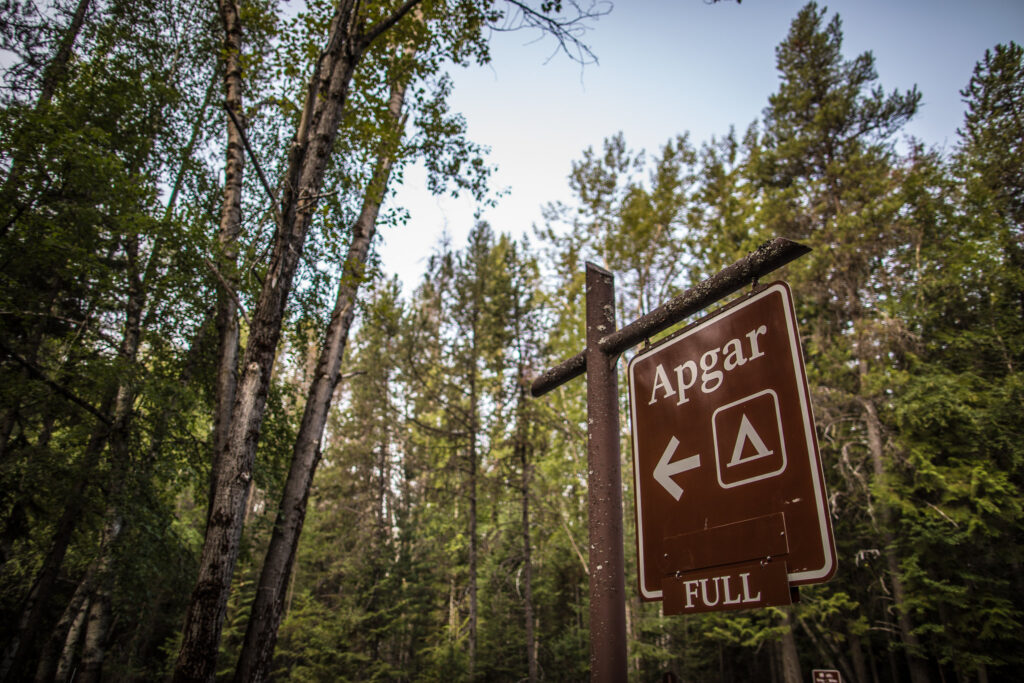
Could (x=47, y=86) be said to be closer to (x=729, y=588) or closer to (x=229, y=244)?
(x=229, y=244)

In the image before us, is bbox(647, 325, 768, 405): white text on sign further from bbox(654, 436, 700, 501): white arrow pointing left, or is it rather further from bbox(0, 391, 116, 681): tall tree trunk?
bbox(0, 391, 116, 681): tall tree trunk

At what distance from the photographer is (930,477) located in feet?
40.7

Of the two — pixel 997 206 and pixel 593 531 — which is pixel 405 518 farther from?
pixel 997 206

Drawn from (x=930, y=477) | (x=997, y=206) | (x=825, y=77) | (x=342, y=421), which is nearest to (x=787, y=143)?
(x=825, y=77)

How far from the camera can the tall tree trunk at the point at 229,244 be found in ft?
21.2

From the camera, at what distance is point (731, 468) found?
1.63m

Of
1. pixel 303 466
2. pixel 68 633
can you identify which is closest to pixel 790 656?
pixel 303 466

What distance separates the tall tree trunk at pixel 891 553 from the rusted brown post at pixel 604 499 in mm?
13856

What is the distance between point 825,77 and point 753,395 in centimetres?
2216

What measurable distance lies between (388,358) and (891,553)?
15927 millimetres

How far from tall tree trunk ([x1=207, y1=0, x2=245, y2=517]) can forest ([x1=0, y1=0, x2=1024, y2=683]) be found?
0.22ft

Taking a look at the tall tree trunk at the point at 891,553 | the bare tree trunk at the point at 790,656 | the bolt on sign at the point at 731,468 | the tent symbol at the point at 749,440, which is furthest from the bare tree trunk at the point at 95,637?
the tall tree trunk at the point at 891,553

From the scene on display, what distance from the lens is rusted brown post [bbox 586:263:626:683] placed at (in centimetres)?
207

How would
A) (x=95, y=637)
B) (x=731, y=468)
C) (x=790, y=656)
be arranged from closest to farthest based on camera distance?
1. (x=731, y=468)
2. (x=95, y=637)
3. (x=790, y=656)
